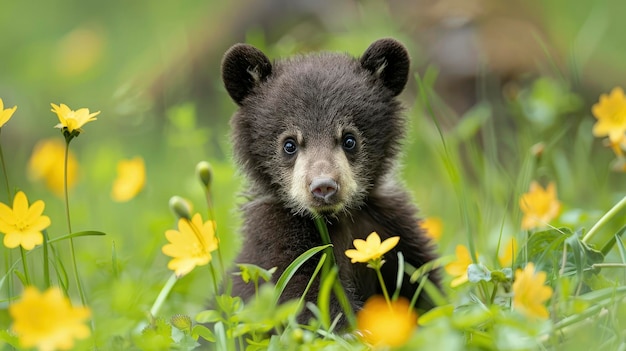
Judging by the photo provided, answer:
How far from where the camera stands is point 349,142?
470cm

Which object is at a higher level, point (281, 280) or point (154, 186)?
point (281, 280)

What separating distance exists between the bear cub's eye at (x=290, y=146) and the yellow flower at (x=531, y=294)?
A: 1635 millimetres

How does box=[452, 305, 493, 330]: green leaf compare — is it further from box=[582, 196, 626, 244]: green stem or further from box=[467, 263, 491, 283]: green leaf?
box=[582, 196, 626, 244]: green stem

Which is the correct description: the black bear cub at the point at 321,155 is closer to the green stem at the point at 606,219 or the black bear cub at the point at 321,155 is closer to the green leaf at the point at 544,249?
the green leaf at the point at 544,249

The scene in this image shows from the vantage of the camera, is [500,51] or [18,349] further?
[500,51]

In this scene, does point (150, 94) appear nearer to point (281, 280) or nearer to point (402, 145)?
point (402, 145)

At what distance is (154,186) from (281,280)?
15.3ft

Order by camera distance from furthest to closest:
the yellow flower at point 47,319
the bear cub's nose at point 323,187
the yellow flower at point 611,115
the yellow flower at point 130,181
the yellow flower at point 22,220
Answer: the yellow flower at point 130,181
the yellow flower at point 611,115
the bear cub's nose at point 323,187
the yellow flower at point 22,220
the yellow flower at point 47,319

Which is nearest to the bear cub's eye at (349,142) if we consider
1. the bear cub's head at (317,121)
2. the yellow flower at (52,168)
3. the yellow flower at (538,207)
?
the bear cub's head at (317,121)

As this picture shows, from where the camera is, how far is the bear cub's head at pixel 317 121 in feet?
15.0

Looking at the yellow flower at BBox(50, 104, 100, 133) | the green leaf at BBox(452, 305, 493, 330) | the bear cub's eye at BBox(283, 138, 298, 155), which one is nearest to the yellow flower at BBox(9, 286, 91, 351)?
the yellow flower at BBox(50, 104, 100, 133)

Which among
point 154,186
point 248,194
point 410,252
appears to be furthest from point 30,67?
point 410,252

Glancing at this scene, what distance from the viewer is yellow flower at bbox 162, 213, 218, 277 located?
380cm

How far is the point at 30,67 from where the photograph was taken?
10.1 m
